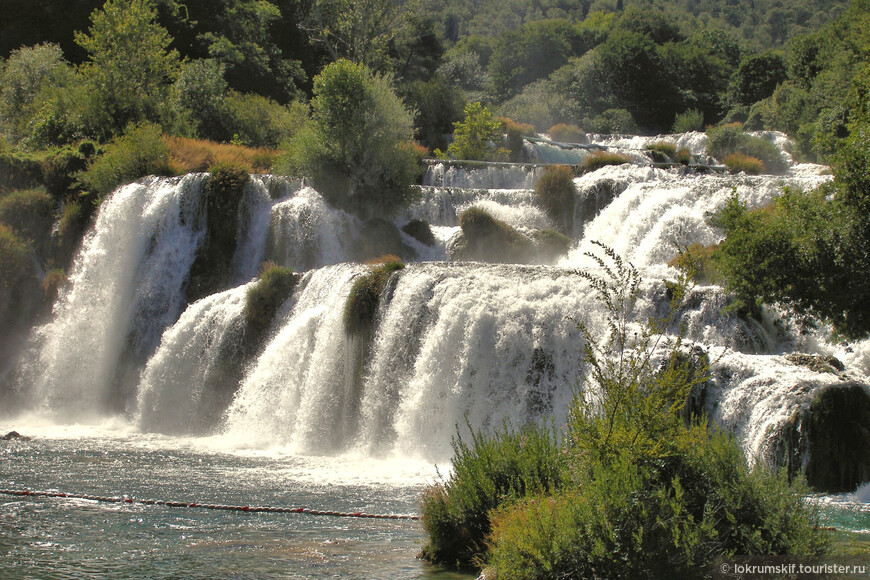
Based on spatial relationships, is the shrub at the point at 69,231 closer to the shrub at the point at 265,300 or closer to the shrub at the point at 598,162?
the shrub at the point at 265,300

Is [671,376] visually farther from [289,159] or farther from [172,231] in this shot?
[289,159]

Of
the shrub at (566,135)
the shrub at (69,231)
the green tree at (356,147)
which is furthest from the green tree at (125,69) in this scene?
the shrub at (566,135)

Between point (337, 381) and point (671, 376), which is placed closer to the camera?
point (671, 376)

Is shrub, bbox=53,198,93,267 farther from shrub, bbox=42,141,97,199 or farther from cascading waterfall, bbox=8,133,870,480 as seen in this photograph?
shrub, bbox=42,141,97,199

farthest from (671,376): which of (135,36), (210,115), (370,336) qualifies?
(135,36)

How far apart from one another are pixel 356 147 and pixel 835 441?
21.0 meters

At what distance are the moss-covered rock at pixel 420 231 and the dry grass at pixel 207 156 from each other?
19.7 feet

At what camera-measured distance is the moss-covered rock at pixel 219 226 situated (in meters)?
28.5

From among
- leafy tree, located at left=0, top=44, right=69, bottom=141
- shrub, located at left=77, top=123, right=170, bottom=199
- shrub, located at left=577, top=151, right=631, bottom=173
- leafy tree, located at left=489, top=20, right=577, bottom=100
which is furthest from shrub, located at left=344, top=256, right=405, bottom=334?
leafy tree, located at left=489, top=20, right=577, bottom=100

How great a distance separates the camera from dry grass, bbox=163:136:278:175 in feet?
102

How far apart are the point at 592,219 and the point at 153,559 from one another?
70.4 feet

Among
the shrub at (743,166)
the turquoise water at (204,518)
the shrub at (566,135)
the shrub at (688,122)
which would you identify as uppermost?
the shrub at (688,122)

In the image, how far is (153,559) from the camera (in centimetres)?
1121

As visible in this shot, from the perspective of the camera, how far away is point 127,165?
30.6 m
